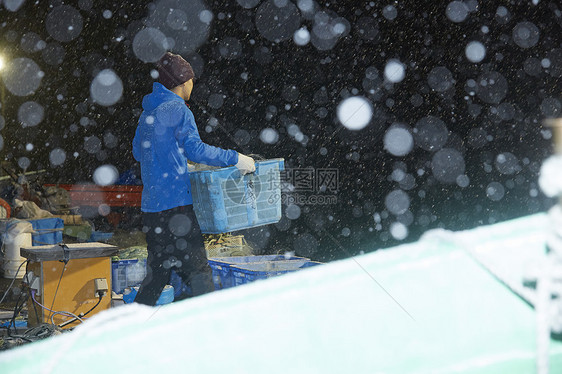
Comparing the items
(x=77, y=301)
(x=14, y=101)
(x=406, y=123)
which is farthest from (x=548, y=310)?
(x=14, y=101)

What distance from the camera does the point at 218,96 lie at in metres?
14.5

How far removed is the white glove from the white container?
5808mm

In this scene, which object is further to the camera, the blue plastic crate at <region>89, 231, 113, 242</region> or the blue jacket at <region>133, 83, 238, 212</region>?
the blue plastic crate at <region>89, 231, 113, 242</region>

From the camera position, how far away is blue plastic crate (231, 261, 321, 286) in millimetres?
4543

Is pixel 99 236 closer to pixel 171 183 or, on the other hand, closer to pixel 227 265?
pixel 227 265

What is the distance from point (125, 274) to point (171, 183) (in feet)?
8.32

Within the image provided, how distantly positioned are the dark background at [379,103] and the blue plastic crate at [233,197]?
6.71 m

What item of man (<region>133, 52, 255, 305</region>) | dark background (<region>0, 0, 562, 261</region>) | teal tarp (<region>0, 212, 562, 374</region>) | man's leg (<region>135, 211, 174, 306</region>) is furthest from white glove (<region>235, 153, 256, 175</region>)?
dark background (<region>0, 0, 562, 261</region>)

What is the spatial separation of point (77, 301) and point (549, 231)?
15.4 feet

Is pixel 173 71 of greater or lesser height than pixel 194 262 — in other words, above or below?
above

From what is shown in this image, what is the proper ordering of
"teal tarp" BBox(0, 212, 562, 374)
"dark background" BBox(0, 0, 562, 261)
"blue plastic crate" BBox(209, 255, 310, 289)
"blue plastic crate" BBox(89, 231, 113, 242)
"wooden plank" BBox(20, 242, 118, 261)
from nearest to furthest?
1. "teal tarp" BBox(0, 212, 562, 374)
2. "wooden plank" BBox(20, 242, 118, 261)
3. "blue plastic crate" BBox(209, 255, 310, 289)
4. "blue plastic crate" BBox(89, 231, 113, 242)
5. "dark background" BBox(0, 0, 562, 261)

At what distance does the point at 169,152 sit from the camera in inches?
150

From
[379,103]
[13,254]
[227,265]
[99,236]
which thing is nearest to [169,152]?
[227,265]

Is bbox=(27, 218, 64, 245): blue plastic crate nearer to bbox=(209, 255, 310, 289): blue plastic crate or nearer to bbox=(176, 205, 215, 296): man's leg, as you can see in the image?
bbox=(209, 255, 310, 289): blue plastic crate
